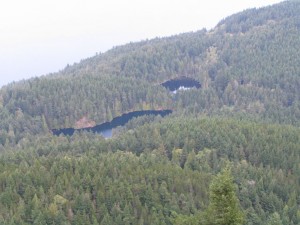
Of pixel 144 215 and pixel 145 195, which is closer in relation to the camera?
pixel 144 215

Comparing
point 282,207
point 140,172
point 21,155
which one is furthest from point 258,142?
point 21,155

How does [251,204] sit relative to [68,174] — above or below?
below

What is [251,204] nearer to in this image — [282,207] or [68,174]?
[282,207]

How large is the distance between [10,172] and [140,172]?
112 ft

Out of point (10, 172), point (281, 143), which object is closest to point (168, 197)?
point (10, 172)

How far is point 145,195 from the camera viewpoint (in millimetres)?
106500

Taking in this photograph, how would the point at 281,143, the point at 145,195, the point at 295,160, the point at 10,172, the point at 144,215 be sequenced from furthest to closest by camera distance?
1. the point at 281,143
2. the point at 295,160
3. the point at 10,172
4. the point at 145,195
5. the point at 144,215

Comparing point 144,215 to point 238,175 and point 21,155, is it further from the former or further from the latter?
point 21,155

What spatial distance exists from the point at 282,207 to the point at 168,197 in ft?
94.2

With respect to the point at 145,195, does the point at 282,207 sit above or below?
below

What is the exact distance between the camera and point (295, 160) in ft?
433

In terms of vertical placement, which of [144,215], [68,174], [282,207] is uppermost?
[68,174]

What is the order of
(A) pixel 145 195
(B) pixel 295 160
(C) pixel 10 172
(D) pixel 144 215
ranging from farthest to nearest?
(B) pixel 295 160, (C) pixel 10 172, (A) pixel 145 195, (D) pixel 144 215

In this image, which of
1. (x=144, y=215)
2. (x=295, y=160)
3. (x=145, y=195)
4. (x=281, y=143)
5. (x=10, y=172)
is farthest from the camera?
(x=281, y=143)
